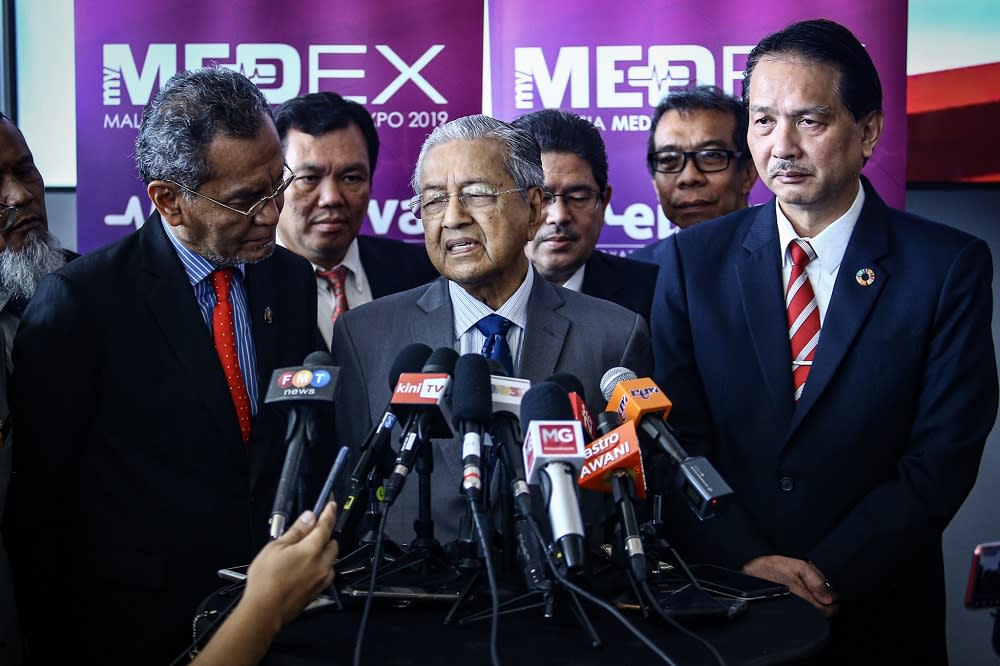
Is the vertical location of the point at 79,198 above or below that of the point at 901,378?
above

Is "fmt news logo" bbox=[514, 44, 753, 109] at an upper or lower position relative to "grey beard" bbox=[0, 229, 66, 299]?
upper

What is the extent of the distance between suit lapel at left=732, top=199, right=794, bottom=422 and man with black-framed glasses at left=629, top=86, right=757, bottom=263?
118cm

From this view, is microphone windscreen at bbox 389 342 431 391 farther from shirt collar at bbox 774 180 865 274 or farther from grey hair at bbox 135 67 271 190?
shirt collar at bbox 774 180 865 274

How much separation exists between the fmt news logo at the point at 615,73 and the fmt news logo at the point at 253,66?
0.38 meters

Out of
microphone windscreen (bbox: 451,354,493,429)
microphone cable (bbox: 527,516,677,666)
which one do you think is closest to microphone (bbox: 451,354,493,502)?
microphone windscreen (bbox: 451,354,493,429)

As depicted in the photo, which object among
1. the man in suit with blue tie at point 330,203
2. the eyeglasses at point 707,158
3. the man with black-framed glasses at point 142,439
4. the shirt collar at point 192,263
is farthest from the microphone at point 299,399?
the eyeglasses at point 707,158

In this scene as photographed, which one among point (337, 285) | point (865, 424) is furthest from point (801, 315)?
point (337, 285)

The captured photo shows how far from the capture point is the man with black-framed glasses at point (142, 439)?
243 centimetres

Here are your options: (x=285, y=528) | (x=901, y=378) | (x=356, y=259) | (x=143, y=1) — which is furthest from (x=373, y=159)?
(x=285, y=528)

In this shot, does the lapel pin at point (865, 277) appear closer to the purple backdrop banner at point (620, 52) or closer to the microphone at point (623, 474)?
the microphone at point (623, 474)

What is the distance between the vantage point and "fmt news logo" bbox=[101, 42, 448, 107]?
14.2ft

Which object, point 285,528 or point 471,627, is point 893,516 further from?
point 285,528

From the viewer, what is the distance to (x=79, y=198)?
14.2 ft

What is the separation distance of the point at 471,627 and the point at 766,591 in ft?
1.96
